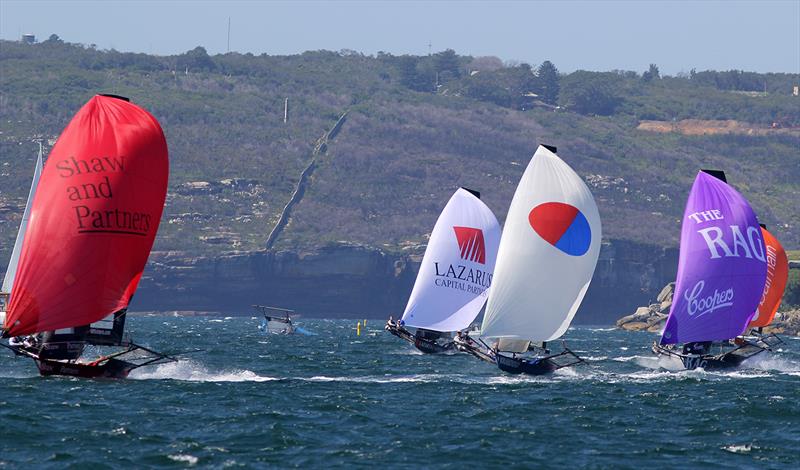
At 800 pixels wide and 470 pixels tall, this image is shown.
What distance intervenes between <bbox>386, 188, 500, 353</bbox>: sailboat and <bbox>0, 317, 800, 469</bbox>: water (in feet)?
32.0

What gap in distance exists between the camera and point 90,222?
132ft

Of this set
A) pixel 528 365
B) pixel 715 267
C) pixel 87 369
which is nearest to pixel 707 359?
pixel 715 267

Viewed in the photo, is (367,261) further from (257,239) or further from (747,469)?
(747,469)

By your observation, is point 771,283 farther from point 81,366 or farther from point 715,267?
point 81,366

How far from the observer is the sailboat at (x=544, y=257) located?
50094 millimetres

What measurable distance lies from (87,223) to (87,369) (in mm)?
4802

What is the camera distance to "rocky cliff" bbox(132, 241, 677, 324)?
18125 cm

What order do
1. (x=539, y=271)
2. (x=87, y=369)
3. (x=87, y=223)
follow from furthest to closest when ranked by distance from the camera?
(x=539, y=271) < (x=87, y=369) < (x=87, y=223)

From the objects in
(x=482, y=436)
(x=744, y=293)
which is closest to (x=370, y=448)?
(x=482, y=436)

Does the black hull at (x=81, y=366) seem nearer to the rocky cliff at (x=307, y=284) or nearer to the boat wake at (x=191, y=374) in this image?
the boat wake at (x=191, y=374)

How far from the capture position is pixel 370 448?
32000 mm

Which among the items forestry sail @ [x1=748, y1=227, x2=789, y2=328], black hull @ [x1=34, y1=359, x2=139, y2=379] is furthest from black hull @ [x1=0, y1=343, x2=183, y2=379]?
forestry sail @ [x1=748, y1=227, x2=789, y2=328]

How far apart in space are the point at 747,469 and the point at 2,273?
156818 millimetres

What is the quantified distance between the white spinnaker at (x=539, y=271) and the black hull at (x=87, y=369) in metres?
13.0
